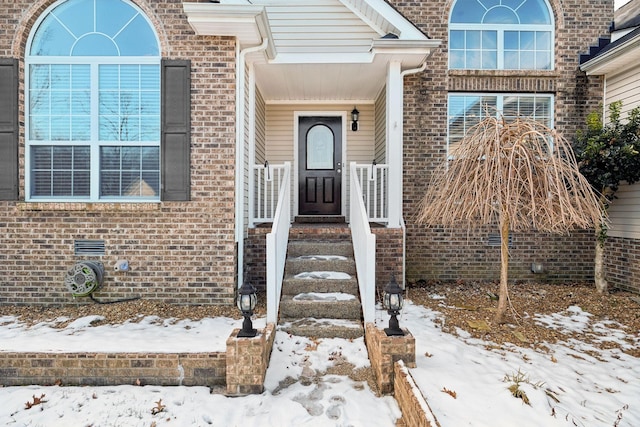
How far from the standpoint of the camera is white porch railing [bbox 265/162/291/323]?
3.89 m

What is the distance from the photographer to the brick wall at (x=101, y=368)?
127 inches

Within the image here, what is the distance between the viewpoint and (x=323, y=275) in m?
4.68

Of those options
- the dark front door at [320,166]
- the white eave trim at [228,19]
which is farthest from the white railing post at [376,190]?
the white eave trim at [228,19]

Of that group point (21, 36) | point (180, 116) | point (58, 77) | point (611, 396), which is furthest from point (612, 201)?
point (21, 36)

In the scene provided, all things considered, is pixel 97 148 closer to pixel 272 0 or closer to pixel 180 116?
pixel 180 116

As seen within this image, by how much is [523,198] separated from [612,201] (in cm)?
327

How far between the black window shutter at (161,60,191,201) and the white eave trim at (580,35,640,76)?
6.06 metres

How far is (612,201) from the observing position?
614 centimetres

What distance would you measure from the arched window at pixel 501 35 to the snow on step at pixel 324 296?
4.56 meters

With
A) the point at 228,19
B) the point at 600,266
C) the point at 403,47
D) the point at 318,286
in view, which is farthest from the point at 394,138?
the point at 600,266

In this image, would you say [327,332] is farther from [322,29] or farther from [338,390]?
[322,29]

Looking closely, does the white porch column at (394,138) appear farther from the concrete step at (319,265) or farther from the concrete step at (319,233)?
the concrete step at (319,265)

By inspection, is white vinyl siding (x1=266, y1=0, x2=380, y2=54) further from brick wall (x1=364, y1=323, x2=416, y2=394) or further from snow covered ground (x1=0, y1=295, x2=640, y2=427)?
brick wall (x1=364, y1=323, x2=416, y2=394)

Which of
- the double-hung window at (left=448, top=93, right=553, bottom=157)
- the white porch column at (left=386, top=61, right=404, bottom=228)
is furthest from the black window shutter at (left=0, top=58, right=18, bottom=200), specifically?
the double-hung window at (left=448, top=93, right=553, bottom=157)
